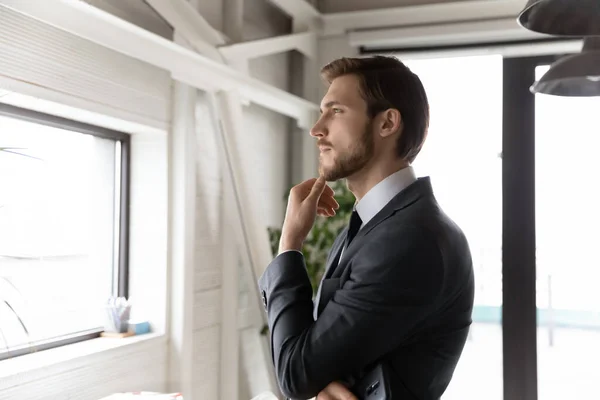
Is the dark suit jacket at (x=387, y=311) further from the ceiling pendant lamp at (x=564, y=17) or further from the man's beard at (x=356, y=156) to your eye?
the ceiling pendant lamp at (x=564, y=17)

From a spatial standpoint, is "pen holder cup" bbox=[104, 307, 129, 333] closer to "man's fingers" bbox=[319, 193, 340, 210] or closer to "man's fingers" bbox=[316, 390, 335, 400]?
"man's fingers" bbox=[319, 193, 340, 210]

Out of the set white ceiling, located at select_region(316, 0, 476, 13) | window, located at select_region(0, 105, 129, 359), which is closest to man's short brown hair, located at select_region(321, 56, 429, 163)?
window, located at select_region(0, 105, 129, 359)

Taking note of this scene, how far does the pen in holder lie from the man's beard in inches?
62.1

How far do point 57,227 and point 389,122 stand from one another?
1.56 m

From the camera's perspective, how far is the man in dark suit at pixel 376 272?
3.48 feet

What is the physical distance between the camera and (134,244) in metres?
2.73

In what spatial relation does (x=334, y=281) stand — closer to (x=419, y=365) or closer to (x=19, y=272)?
(x=419, y=365)

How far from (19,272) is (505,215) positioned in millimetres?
2585

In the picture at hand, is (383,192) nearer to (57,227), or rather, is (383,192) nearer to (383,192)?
(383,192)

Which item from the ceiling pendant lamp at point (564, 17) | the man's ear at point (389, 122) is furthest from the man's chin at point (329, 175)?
the ceiling pendant lamp at point (564, 17)

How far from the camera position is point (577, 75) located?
184cm

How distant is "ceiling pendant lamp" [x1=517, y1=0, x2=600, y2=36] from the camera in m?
1.79

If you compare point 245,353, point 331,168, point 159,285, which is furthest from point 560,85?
point 245,353

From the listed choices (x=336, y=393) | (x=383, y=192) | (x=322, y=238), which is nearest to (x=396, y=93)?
(x=383, y=192)
